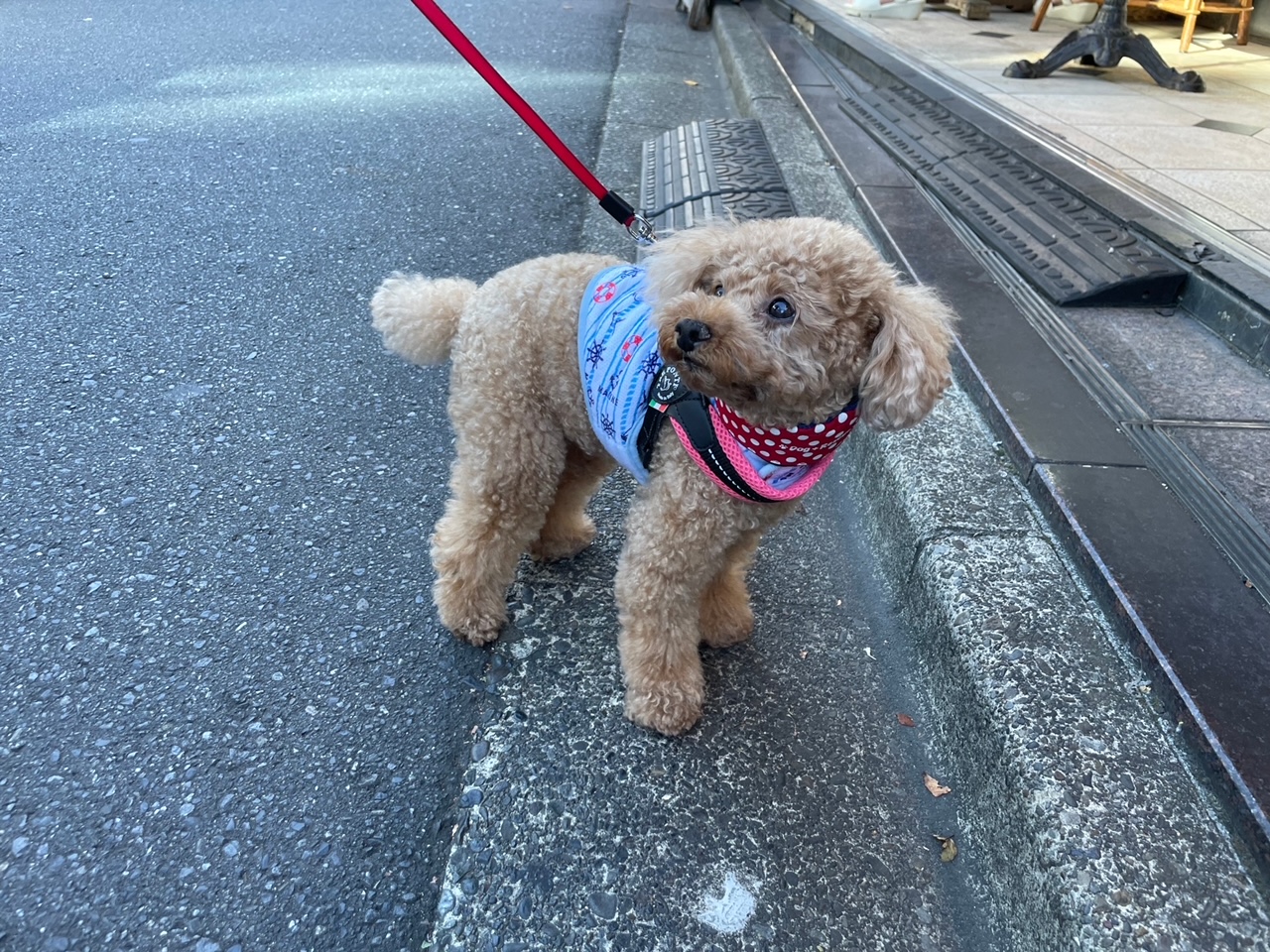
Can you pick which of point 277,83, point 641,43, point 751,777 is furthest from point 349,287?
point 641,43

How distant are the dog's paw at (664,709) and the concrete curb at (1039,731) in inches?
22.8

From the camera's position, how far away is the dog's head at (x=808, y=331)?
4.89 feet

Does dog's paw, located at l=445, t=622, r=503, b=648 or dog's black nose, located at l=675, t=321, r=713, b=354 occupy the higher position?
dog's black nose, located at l=675, t=321, r=713, b=354

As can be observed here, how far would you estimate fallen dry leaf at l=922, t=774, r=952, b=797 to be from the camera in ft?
5.76

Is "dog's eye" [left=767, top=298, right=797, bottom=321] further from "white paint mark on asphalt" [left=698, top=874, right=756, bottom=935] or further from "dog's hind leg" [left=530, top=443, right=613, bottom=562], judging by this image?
"white paint mark on asphalt" [left=698, top=874, right=756, bottom=935]

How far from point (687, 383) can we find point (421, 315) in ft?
2.87

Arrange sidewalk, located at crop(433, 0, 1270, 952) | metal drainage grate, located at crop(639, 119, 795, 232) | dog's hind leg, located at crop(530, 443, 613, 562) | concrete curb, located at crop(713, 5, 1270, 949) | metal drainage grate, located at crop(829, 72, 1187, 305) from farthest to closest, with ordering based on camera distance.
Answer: metal drainage grate, located at crop(639, 119, 795, 232)
metal drainage grate, located at crop(829, 72, 1187, 305)
dog's hind leg, located at crop(530, 443, 613, 562)
sidewalk, located at crop(433, 0, 1270, 952)
concrete curb, located at crop(713, 5, 1270, 949)

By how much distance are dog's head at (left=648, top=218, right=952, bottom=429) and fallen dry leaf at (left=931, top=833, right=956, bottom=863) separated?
2.82 ft

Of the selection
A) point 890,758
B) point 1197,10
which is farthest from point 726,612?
point 1197,10

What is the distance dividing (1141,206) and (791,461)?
282 centimetres

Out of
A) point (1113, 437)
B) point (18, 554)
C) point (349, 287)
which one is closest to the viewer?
point (18, 554)

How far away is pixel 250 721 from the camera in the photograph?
178cm

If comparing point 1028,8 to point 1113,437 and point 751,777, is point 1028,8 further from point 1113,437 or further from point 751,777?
point 751,777

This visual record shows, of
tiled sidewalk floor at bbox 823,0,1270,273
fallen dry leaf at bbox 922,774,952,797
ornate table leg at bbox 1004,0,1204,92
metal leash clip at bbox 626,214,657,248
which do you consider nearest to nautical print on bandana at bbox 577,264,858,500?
metal leash clip at bbox 626,214,657,248
